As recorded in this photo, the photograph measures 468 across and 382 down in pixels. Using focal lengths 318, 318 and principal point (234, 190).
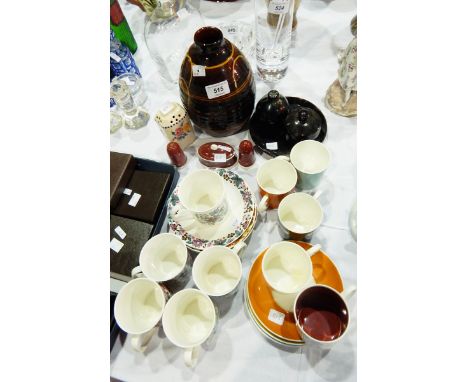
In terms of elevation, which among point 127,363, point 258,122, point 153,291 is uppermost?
point 258,122

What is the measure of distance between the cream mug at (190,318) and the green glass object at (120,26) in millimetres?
871

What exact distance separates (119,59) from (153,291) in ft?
2.41

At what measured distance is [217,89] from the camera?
0.73 meters

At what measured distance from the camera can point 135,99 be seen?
40.1 inches

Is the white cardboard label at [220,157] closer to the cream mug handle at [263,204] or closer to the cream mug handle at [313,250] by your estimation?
the cream mug handle at [263,204]

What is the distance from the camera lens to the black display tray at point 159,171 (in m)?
0.77

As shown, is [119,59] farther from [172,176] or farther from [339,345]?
[339,345]

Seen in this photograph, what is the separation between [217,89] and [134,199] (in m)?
0.34

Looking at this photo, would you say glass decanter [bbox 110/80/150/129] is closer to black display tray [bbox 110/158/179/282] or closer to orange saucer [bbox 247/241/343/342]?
black display tray [bbox 110/158/179/282]

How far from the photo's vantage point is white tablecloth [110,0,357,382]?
64 cm

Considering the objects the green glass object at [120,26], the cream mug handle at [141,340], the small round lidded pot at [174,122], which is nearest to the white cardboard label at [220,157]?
the small round lidded pot at [174,122]

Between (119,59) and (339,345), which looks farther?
(119,59)

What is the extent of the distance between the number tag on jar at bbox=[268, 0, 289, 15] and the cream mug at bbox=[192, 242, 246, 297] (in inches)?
27.4

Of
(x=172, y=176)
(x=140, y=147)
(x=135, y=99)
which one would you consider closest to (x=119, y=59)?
(x=135, y=99)
